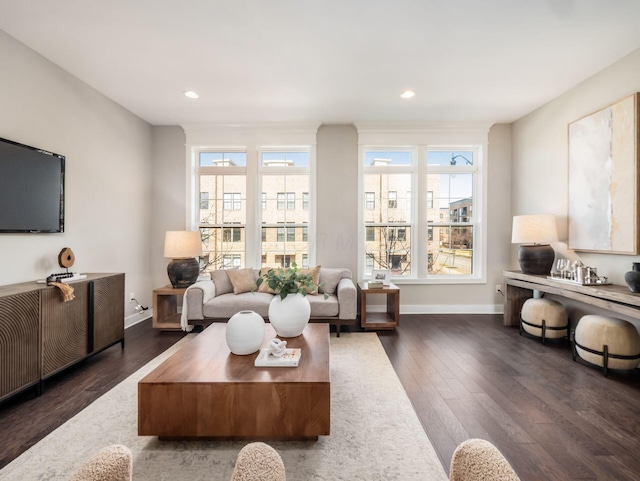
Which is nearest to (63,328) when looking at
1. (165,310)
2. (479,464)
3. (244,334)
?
(165,310)

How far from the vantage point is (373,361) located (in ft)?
9.48

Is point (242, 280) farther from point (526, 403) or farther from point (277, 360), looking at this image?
point (526, 403)

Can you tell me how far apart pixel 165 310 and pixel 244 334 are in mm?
2450

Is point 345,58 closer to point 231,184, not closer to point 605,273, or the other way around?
point 231,184

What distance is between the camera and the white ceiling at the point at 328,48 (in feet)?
7.35

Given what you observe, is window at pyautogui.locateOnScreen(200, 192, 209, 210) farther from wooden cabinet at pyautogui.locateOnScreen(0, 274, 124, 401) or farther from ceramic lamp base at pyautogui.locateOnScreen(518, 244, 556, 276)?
ceramic lamp base at pyautogui.locateOnScreen(518, 244, 556, 276)

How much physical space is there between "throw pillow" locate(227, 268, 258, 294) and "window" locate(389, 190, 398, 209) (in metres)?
2.33

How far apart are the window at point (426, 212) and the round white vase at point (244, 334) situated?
273 cm

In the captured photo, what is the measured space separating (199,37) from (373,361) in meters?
3.27

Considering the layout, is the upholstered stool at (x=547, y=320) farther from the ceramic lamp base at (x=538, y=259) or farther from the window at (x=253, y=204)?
the window at (x=253, y=204)

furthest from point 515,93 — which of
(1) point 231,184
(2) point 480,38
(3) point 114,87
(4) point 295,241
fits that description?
(3) point 114,87

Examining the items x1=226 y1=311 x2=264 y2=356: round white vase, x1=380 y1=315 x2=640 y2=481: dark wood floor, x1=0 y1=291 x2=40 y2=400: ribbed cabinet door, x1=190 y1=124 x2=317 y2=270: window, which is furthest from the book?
x1=190 y1=124 x2=317 y2=270: window

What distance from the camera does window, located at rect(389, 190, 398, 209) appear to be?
467cm

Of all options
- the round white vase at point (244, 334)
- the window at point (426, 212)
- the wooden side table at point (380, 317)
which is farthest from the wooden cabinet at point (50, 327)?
the window at point (426, 212)
